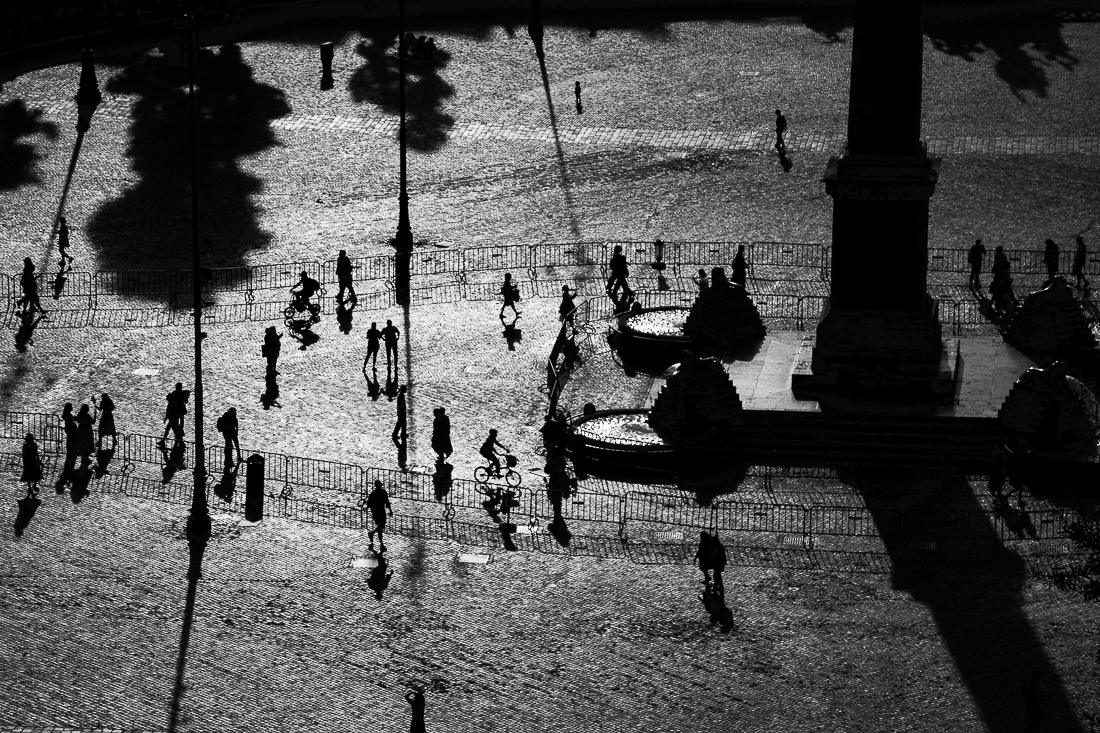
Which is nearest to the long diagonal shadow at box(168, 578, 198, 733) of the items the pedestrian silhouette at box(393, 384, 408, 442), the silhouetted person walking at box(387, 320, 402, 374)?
the pedestrian silhouette at box(393, 384, 408, 442)

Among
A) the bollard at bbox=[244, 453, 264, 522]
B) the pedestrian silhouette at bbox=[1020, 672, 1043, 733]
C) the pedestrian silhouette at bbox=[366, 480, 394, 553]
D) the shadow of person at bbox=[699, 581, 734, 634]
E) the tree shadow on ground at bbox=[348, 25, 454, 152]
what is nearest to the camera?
the pedestrian silhouette at bbox=[1020, 672, 1043, 733]

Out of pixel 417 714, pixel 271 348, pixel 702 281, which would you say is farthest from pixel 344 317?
pixel 417 714

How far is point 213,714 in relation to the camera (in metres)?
39.9

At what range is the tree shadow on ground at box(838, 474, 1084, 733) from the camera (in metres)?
40.0

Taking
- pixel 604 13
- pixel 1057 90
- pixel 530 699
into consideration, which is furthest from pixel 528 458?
pixel 604 13

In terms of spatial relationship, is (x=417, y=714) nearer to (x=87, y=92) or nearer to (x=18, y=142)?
(x=18, y=142)

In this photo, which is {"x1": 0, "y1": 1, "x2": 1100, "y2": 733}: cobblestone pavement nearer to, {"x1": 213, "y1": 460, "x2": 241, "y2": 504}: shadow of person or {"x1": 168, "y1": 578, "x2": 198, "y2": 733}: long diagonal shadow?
{"x1": 168, "y1": 578, "x2": 198, "y2": 733}: long diagonal shadow

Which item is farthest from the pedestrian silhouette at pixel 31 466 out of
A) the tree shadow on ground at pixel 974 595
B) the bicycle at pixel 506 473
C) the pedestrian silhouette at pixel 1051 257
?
the pedestrian silhouette at pixel 1051 257

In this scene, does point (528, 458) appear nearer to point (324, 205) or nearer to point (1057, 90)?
point (324, 205)

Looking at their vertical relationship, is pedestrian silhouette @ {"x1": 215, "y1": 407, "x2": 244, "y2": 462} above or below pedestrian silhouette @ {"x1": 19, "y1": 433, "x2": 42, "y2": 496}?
above

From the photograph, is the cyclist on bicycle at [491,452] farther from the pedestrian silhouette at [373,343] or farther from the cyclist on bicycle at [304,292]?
the cyclist on bicycle at [304,292]

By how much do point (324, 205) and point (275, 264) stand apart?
19.7ft

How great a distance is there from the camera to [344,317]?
6253cm

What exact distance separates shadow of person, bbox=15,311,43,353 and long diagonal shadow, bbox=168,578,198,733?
55.1 ft
